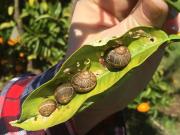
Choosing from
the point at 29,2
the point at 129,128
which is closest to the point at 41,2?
the point at 29,2

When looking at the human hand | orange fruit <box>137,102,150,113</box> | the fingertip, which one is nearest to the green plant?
orange fruit <box>137,102,150,113</box>

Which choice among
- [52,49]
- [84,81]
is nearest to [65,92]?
[84,81]

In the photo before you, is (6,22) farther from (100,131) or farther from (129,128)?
(100,131)

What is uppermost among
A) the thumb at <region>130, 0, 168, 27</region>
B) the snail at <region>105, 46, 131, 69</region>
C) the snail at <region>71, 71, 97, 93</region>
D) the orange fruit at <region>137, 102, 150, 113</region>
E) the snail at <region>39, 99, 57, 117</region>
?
the thumb at <region>130, 0, 168, 27</region>

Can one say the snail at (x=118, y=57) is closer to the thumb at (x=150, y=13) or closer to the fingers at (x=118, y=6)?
the thumb at (x=150, y=13)

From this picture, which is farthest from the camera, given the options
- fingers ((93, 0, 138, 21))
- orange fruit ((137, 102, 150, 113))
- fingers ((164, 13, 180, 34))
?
orange fruit ((137, 102, 150, 113))

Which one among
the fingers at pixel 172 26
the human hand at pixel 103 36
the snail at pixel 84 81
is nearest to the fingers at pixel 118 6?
the human hand at pixel 103 36

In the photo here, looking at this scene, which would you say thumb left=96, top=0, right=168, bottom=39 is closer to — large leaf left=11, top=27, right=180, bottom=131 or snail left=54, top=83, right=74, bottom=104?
large leaf left=11, top=27, right=180, bottom=131
